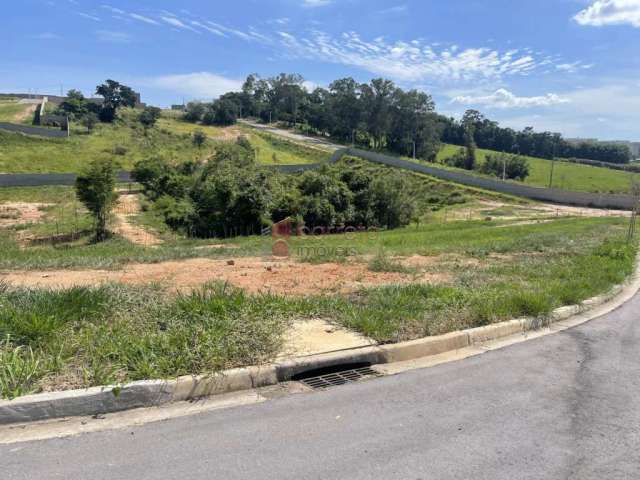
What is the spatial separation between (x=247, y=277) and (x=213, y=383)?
16.3ft

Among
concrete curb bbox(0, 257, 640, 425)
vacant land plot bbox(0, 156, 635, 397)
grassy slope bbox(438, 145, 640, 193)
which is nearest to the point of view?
concrete curb bbox(0, 257, 640, 425)

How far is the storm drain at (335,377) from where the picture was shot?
490 centimetres

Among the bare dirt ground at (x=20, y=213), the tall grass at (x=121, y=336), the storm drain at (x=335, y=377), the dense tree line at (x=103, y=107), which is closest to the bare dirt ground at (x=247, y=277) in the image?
the tall grass at (x=121, y=336)

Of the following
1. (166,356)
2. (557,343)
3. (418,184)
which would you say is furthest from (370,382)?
(418,184)

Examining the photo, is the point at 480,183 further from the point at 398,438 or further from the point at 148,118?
the point at 398,438

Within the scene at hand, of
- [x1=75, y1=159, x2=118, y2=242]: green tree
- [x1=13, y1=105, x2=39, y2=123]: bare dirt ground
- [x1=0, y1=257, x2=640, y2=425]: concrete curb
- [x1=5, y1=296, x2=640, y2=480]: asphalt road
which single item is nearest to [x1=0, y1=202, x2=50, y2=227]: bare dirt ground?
[x1=75, y1=159, x2=118, y2=242]: green tree

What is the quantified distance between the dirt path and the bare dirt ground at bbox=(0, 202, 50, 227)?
18.3 ft

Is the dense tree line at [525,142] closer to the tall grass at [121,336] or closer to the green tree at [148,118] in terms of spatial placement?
the green tree at [148,118]

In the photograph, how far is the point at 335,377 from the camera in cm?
510

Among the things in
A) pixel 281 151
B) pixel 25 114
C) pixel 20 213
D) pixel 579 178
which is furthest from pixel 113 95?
pixel 579 178

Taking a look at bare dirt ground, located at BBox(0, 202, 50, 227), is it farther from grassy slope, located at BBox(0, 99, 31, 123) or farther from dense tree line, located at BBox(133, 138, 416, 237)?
grassy slope, located at BBox(0, 99, 31, 123)

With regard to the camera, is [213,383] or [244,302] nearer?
[213,383]

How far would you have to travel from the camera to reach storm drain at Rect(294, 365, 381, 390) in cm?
490

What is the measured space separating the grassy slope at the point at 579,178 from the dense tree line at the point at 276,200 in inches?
1735
